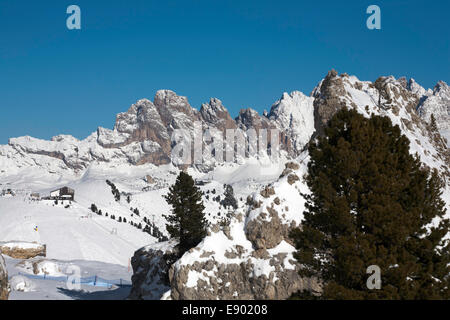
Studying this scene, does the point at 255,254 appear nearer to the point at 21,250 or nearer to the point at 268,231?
the point at 268,231

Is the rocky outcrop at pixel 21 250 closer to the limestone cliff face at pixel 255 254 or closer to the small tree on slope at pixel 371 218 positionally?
the limestone cliff face at pixel 255 254

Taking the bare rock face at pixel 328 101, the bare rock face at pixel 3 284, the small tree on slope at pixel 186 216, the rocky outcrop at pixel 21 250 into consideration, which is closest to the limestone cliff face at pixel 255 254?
the bare rock face at pixel 328 101

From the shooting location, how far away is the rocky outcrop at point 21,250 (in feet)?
254

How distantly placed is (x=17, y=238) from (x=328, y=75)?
106 meters

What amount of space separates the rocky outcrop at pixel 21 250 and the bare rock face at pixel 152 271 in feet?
89.0

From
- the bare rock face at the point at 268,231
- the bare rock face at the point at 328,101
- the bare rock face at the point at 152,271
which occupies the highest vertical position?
the bare rock face at the point at 328,101

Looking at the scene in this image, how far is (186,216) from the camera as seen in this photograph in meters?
56.1

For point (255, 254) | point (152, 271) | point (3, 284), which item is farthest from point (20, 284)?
point (255, 254)

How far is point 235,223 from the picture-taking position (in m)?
41.5

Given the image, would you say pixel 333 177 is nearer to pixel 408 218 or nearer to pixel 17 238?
pixel 408 218

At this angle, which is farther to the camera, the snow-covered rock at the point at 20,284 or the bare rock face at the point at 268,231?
the bare rock face at the point at 268,231

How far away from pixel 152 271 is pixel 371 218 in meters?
43.6
